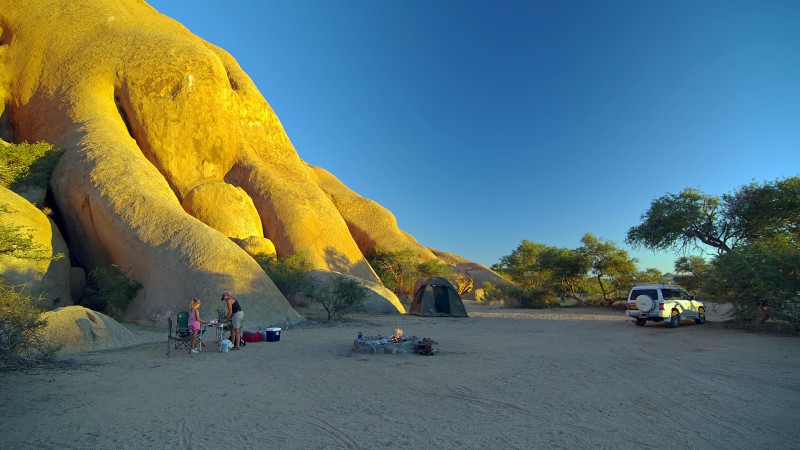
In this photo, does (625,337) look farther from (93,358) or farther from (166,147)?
(166,147)

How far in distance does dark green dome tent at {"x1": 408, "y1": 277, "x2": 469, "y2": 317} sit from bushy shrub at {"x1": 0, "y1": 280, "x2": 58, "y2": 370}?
17156mm

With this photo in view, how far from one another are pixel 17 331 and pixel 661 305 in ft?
60.7

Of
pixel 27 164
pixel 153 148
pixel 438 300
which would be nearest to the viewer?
pixel 27 164

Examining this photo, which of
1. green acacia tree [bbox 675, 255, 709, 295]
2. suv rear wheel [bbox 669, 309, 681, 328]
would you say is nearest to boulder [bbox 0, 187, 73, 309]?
suv rear wheel [bbox 669, 309, 681, 328]

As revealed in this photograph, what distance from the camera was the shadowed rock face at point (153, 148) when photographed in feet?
58.9

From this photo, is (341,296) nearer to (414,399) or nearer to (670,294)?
(414,399)

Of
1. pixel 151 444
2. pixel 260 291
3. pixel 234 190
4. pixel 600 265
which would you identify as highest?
pixel 234 190

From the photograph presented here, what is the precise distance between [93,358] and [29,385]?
2871mm

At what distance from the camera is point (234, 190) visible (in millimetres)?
29031

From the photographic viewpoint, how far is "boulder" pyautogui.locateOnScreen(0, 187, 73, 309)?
15156 millimetres

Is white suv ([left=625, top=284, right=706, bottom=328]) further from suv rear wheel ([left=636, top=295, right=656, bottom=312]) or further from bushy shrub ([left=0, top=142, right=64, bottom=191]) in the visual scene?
bushy shrub ([left=0, top=142, right=64, bottom=191])

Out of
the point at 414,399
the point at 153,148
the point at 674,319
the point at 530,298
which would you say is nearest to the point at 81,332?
the point at 414,399

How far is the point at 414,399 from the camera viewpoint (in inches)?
253

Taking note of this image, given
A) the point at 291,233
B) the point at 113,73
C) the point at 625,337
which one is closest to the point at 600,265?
the point at 625,337
